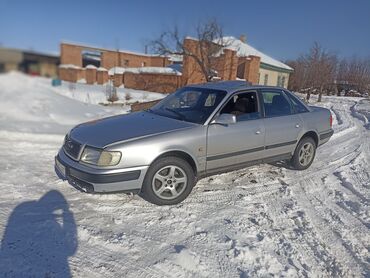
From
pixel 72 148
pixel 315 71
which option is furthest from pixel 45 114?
pixel 315 71

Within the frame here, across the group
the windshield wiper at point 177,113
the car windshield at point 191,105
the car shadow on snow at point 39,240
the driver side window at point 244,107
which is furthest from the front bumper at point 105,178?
the driver side window at point 244,107

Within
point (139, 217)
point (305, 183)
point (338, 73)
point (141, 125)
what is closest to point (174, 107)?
point (141, 125)

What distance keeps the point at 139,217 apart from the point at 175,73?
1883 cm

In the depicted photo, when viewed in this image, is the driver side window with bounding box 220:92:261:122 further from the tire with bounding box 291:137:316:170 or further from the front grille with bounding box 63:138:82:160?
the front grille with bounding box 63:138:82:160

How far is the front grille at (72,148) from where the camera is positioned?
11.6ft

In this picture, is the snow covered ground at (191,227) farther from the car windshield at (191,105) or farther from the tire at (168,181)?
the car windshield at (191,105)

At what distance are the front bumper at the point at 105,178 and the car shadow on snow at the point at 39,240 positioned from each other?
1.33 ft

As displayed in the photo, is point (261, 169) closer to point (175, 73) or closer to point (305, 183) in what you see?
point (305, 183)

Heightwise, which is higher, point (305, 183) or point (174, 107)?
point (174, 107)

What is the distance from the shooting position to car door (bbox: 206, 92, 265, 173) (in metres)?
3.95

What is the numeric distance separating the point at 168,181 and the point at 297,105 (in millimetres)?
2998

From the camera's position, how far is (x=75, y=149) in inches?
141

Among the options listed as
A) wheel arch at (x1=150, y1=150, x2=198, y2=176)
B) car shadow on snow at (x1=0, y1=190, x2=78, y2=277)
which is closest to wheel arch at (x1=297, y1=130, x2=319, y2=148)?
wheel arch at (x1=150, y1=150, x2=198, y2=176)

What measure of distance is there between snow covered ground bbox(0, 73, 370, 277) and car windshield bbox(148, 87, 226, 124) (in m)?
1.12
